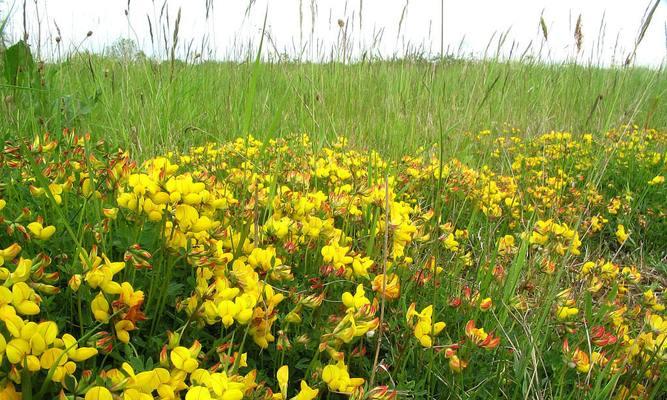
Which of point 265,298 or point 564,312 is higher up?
point 265,298

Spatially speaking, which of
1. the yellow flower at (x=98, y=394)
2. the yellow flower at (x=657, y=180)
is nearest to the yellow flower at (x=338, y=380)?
the yellow flower at (x=98, y=394)

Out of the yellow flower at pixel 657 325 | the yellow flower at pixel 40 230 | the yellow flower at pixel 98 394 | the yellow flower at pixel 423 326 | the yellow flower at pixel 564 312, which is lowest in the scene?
the yellow flower at pixel 657 325

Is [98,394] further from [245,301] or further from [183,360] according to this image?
[245,301]

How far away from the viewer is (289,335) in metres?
1.45

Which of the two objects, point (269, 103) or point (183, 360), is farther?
point (269, 103)

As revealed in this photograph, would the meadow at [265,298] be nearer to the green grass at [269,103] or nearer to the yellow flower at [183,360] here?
the yellow flower at [183,360]

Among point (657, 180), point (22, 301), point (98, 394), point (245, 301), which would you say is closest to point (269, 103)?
point (657, 180)

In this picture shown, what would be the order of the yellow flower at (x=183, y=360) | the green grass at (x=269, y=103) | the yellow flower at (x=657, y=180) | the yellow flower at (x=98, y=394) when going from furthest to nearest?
the yellow flower at (x=657, y=180), the green grass at (x=269, y=103), the yellow flower at (x=183, y=360), the yellow flower at (x=98, y=394)

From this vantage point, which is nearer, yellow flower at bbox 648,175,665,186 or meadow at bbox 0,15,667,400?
meadow at bbox 0,15,667,400

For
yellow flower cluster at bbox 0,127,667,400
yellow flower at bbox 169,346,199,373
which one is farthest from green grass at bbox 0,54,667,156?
yellow flower at bbox 169,346,199,373

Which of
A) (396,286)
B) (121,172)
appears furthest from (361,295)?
(121,172)

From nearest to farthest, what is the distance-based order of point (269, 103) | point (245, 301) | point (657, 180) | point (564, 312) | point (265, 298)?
point (245, 301)
point (265, 298)
point (564, 312)
point (657, 180)
point (269, 103)

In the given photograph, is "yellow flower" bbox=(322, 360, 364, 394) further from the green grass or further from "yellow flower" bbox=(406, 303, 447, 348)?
the green grass

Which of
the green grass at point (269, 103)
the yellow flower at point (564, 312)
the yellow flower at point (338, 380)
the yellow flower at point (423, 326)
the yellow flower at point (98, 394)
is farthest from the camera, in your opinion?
the green grass at point (269, 103)
